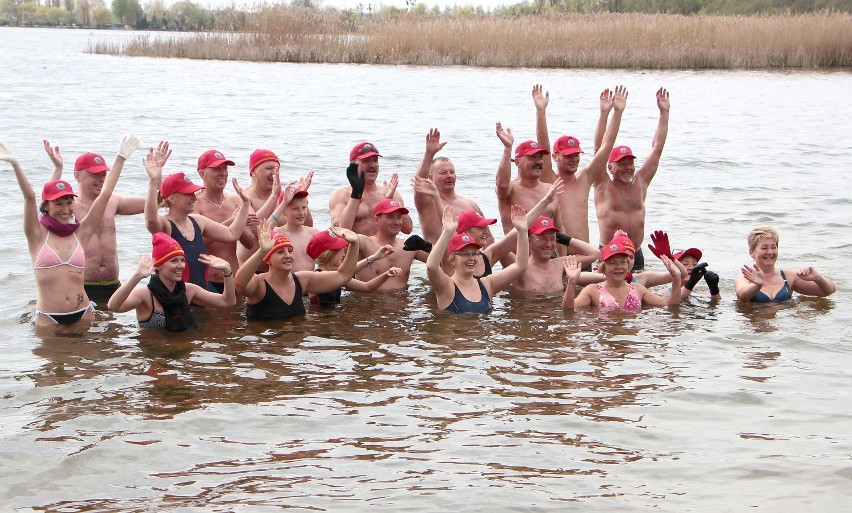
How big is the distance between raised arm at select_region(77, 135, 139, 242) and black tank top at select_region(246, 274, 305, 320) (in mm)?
1484

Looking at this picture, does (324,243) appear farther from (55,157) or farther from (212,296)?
→ (55,157)

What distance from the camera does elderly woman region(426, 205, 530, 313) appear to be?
9789 millimetres

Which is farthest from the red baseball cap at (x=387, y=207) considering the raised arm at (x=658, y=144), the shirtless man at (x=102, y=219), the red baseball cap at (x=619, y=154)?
Answer: the raised arm at (x=658, y=144)

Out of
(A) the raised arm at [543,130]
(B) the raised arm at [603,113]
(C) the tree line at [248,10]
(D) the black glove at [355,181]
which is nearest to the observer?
(D) the black glove at [355,181]

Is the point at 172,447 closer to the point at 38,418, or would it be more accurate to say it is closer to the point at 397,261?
the point at 38,418

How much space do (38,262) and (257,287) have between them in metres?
1.80

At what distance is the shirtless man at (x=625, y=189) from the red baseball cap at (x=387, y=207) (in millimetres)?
2488

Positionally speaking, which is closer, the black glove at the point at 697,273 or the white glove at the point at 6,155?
the white glove at the point at 6,155

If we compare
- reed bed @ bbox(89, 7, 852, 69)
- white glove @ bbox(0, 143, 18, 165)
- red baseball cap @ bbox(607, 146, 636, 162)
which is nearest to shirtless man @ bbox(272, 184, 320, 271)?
white glove @ bbox(0, 143, 18, 165)

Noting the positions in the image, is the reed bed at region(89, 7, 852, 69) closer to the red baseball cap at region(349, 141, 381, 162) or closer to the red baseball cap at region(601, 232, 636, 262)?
the red baseball cap at region(349, 141, 381, 162)

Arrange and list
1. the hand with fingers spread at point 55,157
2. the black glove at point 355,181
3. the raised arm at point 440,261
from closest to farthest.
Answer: the raised arm at point 440,261 < the hand with fingers spread at point 55,157 < the black glove at point 355,181

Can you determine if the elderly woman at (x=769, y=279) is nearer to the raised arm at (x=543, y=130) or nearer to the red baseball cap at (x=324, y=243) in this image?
the raised arm at (x=543, y=130)

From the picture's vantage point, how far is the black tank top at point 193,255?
954 cm

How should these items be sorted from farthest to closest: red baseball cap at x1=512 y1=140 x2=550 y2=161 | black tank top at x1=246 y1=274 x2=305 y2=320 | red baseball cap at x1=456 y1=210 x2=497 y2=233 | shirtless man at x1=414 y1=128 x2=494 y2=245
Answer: red baseball cap at x1=512 y1=140 x2=550 y2=161
shirtless man at x1=414 y1=128 x2=494 y2=245
red baseball cap at x1=456 y1=210 x2=497 y2=233
black tank top at x1=246 y1=274 x2=305 y2=320
